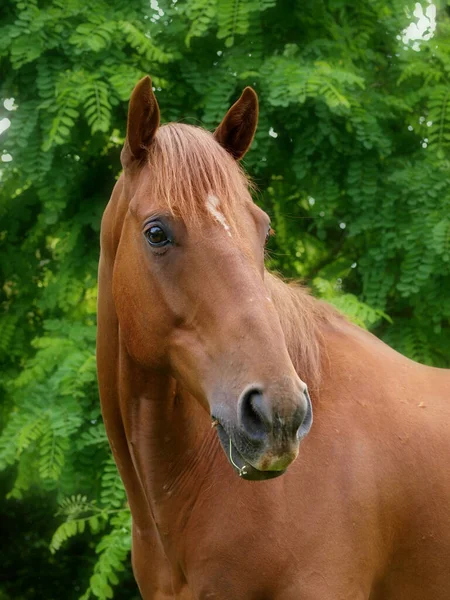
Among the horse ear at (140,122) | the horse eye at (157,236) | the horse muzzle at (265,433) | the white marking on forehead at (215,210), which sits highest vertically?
the horse ear at (140,122)

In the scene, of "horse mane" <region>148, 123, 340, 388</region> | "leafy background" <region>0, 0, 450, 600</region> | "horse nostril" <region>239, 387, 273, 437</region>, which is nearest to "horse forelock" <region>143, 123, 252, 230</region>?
"horse mane" <region>148, 123, 340, 388</region>

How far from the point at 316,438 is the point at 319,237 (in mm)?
2745

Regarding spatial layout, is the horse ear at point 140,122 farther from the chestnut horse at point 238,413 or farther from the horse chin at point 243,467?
the horse chin at point 243,467

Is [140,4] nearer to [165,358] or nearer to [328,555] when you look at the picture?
[165,358]

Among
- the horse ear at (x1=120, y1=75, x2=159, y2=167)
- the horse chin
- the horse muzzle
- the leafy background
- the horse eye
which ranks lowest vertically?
the leafy background

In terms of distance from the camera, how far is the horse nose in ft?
6.42

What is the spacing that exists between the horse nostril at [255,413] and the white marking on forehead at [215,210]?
516mm

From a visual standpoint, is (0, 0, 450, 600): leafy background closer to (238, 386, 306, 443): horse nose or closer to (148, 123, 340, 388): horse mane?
(148, 123, 340, 388): horse mane

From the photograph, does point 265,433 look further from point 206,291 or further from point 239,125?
point 239,125

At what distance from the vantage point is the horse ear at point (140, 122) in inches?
96.3

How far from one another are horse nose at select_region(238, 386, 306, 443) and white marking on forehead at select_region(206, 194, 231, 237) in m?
0.53

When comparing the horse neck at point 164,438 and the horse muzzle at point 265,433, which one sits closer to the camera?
the horse muzzle at point 265,433

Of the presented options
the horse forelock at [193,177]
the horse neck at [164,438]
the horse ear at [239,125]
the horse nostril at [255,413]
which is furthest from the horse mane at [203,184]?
the horse nostril at [255,413]

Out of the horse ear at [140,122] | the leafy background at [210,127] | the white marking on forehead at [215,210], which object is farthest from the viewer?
the leafy background at [210,127]
